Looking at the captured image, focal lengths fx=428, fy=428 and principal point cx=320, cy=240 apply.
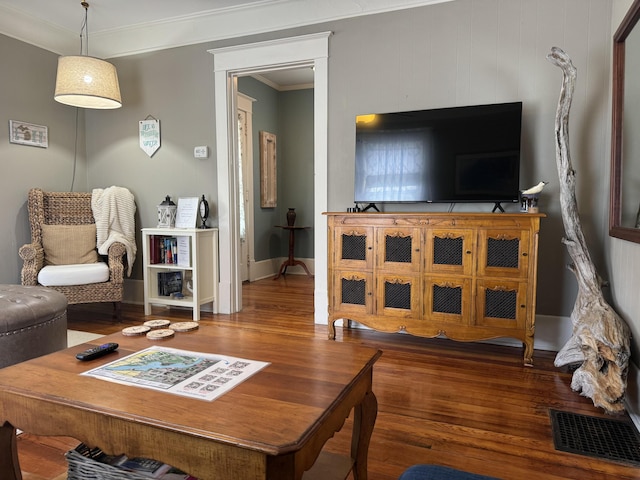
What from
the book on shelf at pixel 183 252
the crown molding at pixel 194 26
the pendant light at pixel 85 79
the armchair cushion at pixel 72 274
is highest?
the crown molding at pixel 194 26

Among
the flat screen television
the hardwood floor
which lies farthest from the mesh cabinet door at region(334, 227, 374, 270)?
the hardwood floor

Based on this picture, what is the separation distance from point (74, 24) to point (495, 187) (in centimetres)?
409

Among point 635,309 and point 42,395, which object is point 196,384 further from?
point 635,309

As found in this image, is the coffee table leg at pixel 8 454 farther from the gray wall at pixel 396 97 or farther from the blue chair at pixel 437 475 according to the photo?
the gray wall at pixel 396 97

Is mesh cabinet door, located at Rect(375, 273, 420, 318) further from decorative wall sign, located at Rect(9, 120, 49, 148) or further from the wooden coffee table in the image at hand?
decorative wall sign, located at Rect(9, 120, 49, 148)

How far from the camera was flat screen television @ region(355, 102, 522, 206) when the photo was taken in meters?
2.90

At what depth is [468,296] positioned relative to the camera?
2.76m

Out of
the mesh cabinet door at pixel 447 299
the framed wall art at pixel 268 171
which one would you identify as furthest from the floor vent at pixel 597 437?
the framed wall art at pixel 268 171

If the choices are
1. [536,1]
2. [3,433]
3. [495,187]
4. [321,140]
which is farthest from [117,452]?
[536,1]

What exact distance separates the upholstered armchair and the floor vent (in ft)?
11.0

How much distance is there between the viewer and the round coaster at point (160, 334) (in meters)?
1.60

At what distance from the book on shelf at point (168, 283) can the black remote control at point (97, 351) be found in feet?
8.68

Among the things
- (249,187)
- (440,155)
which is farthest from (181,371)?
(249,187)

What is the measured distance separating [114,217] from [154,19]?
189cm
